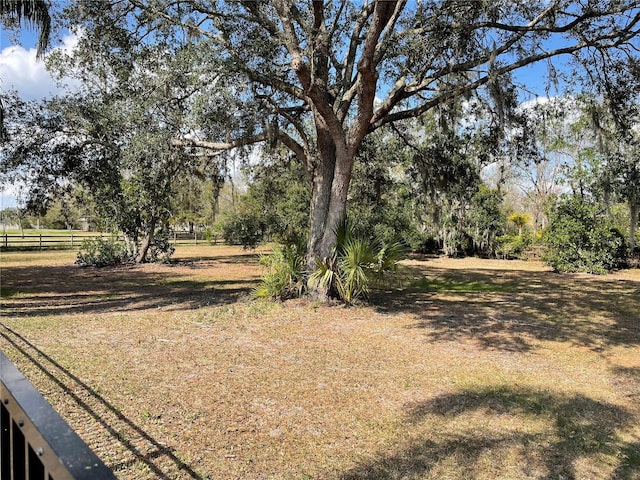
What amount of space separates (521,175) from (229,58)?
29.7 meters

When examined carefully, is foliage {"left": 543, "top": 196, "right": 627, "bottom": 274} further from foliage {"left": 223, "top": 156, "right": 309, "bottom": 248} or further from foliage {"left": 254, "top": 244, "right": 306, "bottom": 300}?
foliage {"left": 254, "top": 244, "right": 306, "bottom": 300}

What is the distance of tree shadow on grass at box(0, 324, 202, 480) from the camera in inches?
118

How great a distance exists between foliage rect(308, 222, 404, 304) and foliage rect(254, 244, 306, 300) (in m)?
0.38

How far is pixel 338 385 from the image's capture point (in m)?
4.69

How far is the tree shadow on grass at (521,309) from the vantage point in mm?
6895

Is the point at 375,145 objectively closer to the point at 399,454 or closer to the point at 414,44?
the point at 414,44

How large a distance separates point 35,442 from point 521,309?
30.5 feet

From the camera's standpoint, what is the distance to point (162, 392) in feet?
14.0

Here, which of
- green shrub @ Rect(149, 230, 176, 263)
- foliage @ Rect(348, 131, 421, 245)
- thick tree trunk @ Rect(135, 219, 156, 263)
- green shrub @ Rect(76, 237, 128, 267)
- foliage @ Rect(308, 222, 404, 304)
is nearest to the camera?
foliage @ Rect(308, 222, 404, 304)

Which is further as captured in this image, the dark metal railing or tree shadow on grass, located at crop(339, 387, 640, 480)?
tree shadow on grass, located at crop(339, 387, 640, 480)

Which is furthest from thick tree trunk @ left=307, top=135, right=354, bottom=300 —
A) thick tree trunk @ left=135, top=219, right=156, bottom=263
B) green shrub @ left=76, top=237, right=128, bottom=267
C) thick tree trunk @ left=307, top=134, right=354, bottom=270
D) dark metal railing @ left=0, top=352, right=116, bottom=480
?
green shrub @ left=76, top=237, right=128, bottom=267

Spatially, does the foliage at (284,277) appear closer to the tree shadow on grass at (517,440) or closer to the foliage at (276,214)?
the tree shadow on grass at (517,440)

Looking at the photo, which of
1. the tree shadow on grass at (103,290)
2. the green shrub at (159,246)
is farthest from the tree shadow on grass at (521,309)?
the green shrub at (159,246)

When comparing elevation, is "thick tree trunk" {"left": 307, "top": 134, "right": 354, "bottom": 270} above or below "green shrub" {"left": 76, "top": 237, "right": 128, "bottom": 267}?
above
